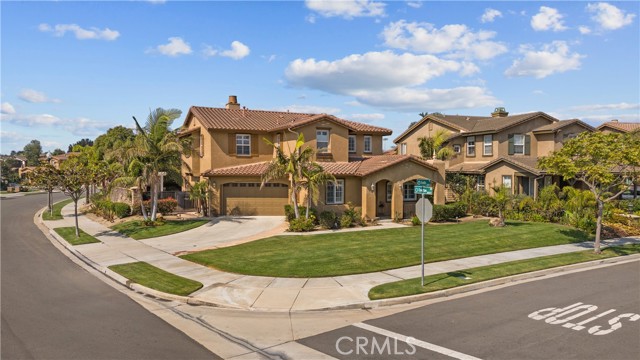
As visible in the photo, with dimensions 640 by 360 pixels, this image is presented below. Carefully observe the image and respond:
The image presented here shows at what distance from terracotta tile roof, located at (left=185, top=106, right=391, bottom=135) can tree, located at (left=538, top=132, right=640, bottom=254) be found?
13957mm

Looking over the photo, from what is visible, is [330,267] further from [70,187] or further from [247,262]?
[70,187]

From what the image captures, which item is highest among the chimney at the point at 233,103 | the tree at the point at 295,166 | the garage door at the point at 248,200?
the chimney at the point at 233,103

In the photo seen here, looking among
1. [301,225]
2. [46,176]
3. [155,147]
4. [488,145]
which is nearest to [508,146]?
[488,145]

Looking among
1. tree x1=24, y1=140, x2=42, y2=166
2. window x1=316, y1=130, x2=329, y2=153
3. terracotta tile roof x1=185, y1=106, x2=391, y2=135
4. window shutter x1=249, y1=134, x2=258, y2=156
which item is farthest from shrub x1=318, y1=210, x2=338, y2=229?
tree x1=24, y1=140, x2=42, y2=166

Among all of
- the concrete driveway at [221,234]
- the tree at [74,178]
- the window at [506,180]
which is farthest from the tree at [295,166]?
the window at [506,180]

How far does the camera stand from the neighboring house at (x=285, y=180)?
27.2m

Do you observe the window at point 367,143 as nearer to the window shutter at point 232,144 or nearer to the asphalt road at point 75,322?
the window shutter at point 232,144

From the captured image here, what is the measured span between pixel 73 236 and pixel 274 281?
15561mm

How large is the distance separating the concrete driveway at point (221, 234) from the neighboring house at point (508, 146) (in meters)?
16.9

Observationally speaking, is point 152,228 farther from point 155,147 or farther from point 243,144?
point 243,144

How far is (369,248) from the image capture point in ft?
61.8

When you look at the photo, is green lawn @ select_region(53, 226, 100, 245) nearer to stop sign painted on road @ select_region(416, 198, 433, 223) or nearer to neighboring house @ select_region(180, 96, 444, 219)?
neighboring house @ select_region(180, 96, 444, 219)

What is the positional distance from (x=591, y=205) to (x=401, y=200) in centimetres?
1058

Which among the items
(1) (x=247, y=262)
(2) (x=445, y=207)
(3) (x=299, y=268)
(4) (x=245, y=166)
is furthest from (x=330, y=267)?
(4) (x=245, y=166)
